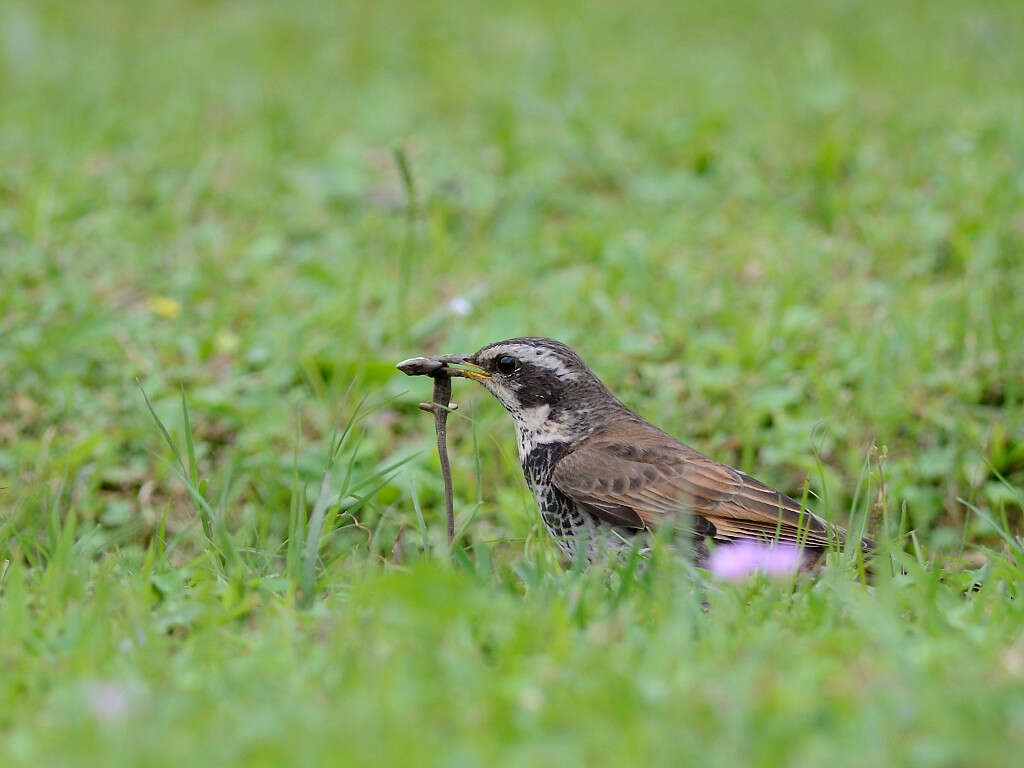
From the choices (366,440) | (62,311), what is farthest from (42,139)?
(366,440)

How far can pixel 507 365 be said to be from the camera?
5.20 m

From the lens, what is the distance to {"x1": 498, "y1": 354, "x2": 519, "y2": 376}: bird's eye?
17.0 ft

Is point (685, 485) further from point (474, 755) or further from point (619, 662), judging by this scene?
point (474, 755)

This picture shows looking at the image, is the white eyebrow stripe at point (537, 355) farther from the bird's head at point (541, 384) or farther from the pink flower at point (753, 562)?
the pink flower at point (753, 562)

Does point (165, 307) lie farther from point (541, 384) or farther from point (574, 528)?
point (574, 528)

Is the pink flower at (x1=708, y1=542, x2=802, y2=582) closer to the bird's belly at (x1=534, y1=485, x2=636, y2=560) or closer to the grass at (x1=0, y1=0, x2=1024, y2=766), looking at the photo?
the grass at (x1=0, y1=0, x2=1024, y2=766)

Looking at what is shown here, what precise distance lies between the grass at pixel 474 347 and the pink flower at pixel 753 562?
102 mm

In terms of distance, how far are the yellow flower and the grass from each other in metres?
0.03

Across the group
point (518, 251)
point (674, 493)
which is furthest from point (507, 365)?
point (518, 251)

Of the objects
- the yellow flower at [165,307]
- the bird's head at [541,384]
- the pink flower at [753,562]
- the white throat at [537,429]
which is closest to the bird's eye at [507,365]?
the bird's head at [541,384]

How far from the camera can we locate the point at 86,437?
613 cm

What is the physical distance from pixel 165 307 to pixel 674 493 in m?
3.64

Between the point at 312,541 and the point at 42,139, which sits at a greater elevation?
the point at 42,139

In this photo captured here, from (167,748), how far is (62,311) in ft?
A: 16.5
